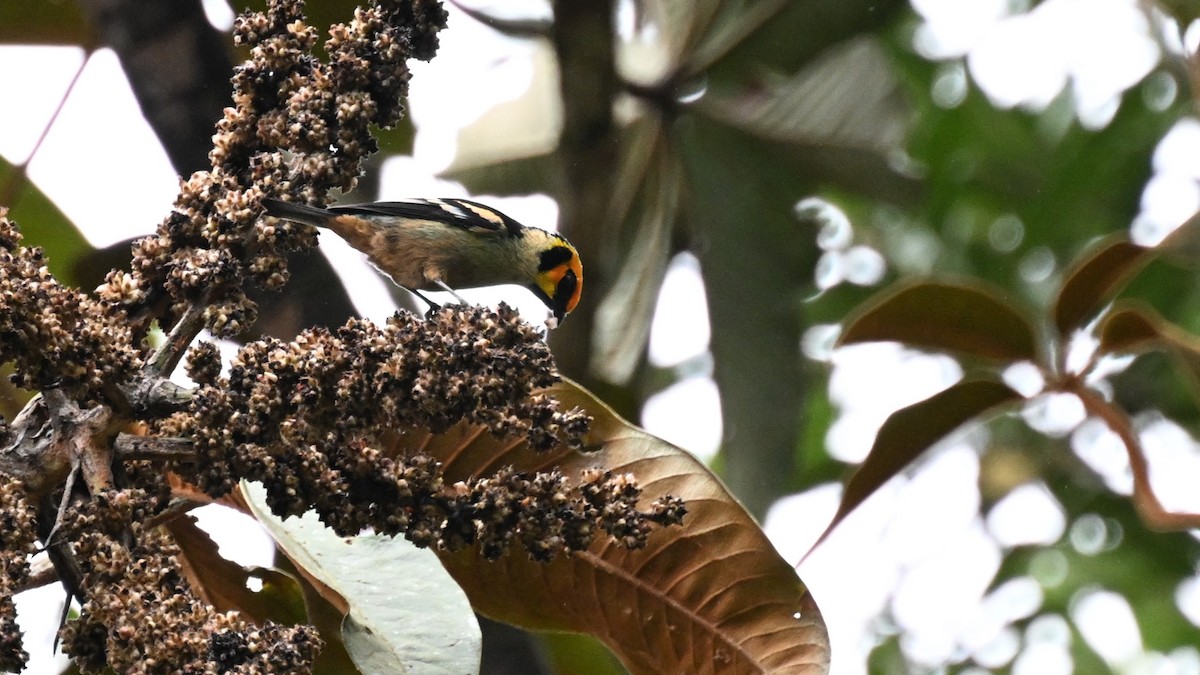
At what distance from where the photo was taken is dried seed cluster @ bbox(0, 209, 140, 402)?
1.06 m

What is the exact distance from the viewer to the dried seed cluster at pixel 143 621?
3.12ft

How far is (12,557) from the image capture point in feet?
3.25

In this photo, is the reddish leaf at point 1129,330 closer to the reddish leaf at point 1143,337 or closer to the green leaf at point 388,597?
the reddish leaf at point 1143,337

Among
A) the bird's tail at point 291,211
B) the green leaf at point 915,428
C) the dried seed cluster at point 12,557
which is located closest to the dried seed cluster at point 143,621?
the dried seed cluster at point 12,557

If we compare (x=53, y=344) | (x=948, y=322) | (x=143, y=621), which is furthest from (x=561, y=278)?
(x=143, y=621)

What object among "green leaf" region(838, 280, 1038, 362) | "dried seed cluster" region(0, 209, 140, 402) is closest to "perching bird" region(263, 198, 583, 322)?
"green leaf" region(838, 280, 1038, 362)

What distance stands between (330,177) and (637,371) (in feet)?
4.43

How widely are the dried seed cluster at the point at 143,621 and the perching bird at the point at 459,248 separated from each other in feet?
3.55

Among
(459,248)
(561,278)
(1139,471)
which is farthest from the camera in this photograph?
(459,248)

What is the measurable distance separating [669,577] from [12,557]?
0.71 m

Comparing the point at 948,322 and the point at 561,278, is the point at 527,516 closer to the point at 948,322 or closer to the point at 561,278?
the point at 948,322

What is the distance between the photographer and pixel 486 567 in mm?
1501

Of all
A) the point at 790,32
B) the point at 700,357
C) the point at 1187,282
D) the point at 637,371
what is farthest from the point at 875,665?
the point at 790,32

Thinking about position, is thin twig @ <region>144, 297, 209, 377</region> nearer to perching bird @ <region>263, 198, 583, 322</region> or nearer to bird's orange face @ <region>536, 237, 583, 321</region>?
perching bird @ <region>263, 198, 583, 322</region>
